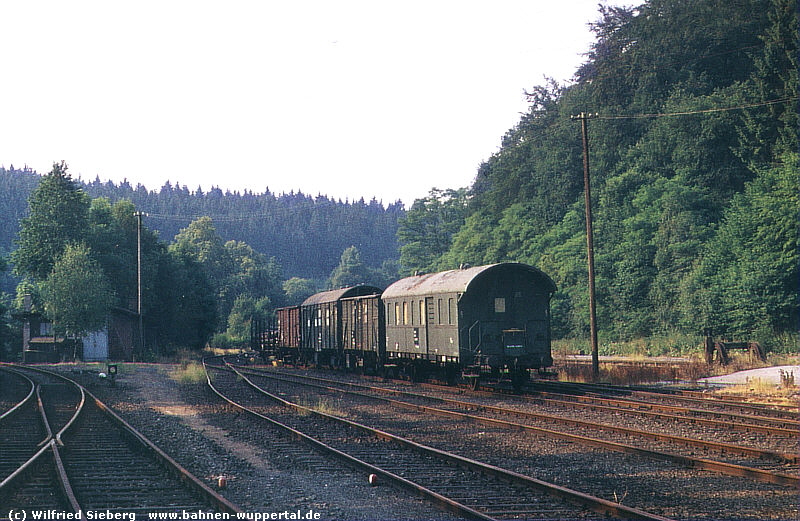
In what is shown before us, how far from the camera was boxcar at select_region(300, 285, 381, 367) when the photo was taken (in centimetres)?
3684

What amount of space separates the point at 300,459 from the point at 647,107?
57155 millimetres

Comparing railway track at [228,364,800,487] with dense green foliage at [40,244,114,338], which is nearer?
railway track at [228,364,800,487]

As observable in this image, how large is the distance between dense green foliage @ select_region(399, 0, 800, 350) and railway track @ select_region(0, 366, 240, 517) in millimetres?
34185

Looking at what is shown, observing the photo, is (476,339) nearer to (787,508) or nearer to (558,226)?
(787,508)

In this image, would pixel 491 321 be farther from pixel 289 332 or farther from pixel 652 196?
pixel 652 196

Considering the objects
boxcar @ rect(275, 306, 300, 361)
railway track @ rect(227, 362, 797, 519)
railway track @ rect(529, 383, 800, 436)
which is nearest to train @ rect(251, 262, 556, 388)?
railway track @ rect(529, 383, 800, 436)

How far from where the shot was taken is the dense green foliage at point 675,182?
44.6 metres

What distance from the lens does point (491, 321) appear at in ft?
79.6

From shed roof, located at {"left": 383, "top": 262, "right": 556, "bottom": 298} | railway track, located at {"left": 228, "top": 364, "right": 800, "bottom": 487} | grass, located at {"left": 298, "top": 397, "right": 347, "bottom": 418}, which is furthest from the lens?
shed roof, located at {"left": 383, "top": 262, "right": 556, "bottom": 298}

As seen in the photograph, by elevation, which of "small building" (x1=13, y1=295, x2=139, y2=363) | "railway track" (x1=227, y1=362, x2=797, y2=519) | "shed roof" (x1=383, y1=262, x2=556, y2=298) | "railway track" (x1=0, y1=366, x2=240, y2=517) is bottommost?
"railway track" (x1=227, y1=362, x2=797, y2=519)

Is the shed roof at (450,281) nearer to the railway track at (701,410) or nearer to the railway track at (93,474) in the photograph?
the railway track at (701,410)

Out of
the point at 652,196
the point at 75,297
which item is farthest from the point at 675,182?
the point at 75,297

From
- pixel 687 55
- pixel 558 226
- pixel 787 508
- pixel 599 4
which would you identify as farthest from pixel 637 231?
pixel 787 508

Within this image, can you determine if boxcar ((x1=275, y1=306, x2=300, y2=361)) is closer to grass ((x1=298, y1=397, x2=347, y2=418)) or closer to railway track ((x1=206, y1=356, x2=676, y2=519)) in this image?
grass ((x1=298, y1=397, x2=347, y2=418))
